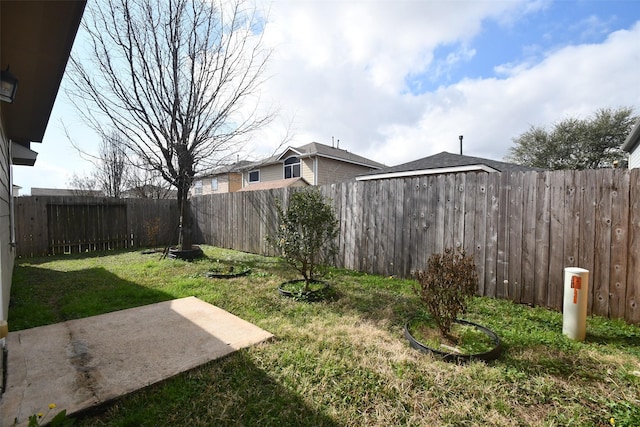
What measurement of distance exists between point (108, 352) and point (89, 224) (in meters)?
8.59

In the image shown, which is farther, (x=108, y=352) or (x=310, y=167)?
(x=310, y=167)

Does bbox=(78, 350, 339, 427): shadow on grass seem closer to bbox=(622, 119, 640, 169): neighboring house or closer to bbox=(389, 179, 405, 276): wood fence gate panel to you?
bbox=(389, 179, 405, 276): wood fence gate panel

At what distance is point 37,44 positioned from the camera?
2516mm

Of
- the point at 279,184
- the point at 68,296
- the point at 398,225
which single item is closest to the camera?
the point at 68,296

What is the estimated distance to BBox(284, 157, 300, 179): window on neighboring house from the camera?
17.4m

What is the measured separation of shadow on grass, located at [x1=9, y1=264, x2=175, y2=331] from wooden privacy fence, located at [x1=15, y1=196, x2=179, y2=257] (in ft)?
9.26

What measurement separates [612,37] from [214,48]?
36.1 ft

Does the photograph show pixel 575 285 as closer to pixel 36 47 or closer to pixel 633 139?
pixel 36 47

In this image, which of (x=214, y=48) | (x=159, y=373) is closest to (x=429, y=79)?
(x=214, y=48)

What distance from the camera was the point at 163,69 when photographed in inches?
264

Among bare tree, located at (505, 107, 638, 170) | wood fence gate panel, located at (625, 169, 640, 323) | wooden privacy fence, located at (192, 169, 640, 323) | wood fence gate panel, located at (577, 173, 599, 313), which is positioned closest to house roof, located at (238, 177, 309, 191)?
wooden privacy fence, located at (192, 169, 640, 323)

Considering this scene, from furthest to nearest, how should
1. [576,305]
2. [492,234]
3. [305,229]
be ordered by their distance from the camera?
[305,229] < [492,234] < [576,305]

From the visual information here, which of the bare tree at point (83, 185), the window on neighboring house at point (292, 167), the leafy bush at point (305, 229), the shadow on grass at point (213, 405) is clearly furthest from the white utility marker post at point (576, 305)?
the bare tree at point (83, 185)

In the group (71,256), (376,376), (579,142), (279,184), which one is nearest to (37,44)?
(376,376)
